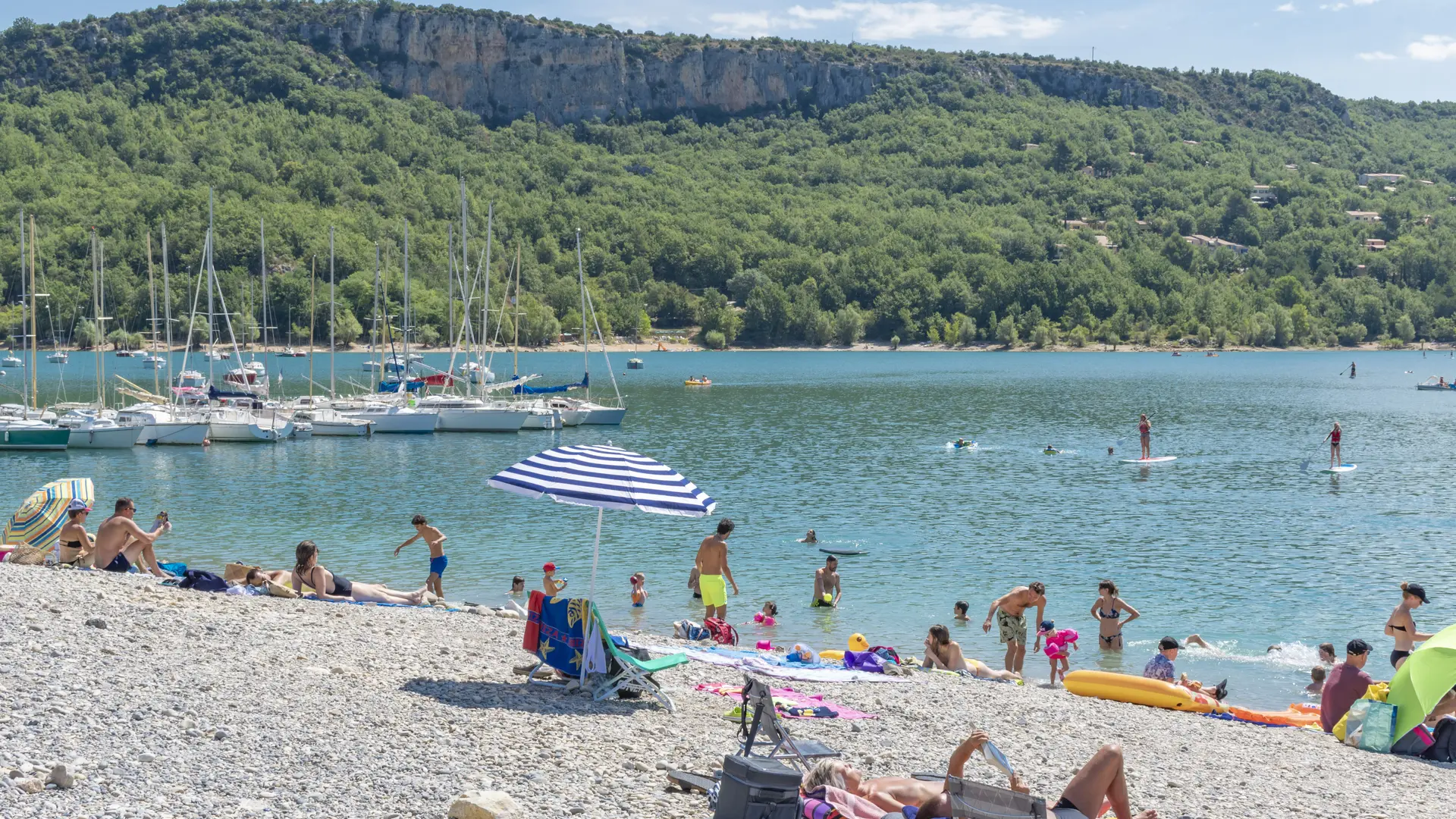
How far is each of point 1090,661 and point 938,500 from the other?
17.1 meters

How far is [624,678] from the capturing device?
10.7 m

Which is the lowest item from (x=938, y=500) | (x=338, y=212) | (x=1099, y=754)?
(x=938, y=500)

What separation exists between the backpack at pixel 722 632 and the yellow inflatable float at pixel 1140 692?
4.29 metres

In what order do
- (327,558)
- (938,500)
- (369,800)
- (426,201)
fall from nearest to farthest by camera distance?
(369,800) < (327,558) < (938,500) < (426,201)

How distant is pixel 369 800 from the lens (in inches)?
301

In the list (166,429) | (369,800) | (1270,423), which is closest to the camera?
(369,800)

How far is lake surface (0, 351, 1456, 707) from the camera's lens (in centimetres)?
1995

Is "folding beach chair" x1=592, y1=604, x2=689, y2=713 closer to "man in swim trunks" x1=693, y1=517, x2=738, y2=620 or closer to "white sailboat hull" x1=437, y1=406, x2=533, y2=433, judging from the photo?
"man in swim trunks" x1=693, y1=517, x2=738, y2=620

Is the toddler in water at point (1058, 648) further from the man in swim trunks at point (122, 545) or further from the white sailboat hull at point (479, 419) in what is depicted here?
the white sailboat hull at point (479, 419)

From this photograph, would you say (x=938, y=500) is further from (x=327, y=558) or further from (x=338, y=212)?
(x=338, y=212)

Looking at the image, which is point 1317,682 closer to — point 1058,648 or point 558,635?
point 1058,648

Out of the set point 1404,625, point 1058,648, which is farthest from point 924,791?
point 1404,625

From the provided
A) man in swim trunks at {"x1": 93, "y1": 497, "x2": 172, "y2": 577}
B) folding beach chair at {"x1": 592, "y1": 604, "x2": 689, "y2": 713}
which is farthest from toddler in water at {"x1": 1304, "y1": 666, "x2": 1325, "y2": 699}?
man in swim trunks at {"x1": 93, "y1": 497, "x2": 172, "y2": 577}

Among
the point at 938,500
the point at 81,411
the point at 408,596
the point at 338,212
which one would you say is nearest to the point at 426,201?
the point at 338,212
